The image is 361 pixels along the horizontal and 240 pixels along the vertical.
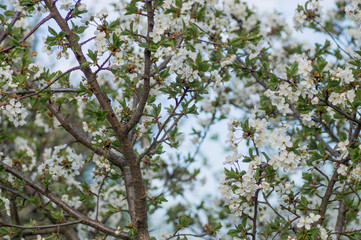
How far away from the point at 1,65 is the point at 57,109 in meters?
0.66

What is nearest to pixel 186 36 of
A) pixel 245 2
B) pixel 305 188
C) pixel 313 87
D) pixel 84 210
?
pixel 313 87

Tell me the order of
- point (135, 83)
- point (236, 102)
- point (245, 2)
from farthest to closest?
point (236, 102)
point (245, 2)
point (135, 83)

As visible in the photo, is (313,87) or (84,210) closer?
(313,87)

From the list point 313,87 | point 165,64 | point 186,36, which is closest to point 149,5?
point 186,36

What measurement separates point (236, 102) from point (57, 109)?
294cm

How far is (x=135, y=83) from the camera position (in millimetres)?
3412

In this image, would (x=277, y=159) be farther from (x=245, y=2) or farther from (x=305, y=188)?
(x=245, y=2)

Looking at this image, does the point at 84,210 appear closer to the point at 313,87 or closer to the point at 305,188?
the point at 305,188

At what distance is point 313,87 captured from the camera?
315 cm

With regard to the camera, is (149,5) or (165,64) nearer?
(149,5)

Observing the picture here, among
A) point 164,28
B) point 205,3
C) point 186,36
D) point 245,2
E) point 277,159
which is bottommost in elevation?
point 277,159

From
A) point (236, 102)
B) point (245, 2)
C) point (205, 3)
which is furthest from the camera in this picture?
point (236, 102)

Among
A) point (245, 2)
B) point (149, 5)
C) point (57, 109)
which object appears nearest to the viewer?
point (149, 5)

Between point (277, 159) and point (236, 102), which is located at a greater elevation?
point (236, 102)
